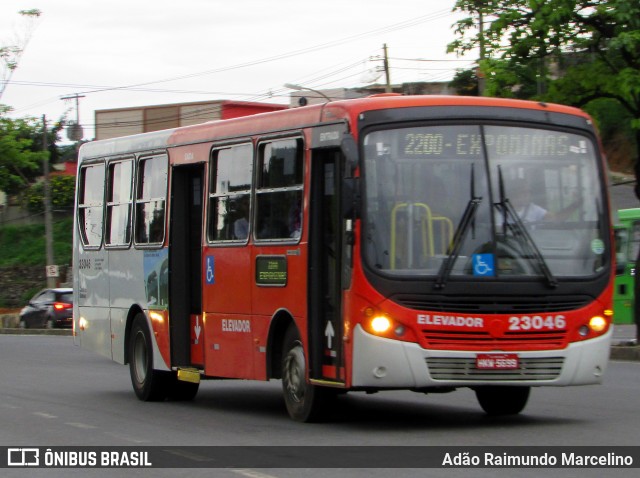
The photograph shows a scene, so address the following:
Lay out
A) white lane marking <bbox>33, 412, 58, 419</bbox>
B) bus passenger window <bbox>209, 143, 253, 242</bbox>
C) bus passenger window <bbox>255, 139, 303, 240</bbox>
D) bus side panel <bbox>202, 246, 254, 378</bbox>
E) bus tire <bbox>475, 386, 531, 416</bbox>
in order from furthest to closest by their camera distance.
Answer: white lane marking <bbox>33, 412, 58, 419</bbox> < bus passenger window <bbox>209, 143, 253, 242</bbox> < bus side panel <bbox>202, 246, 254, 378</bbox> < bus tire <bbox>475, 386, 531, 416</bbox> < bus passenger window <bbox>255, 139, 303, 240</bbox>

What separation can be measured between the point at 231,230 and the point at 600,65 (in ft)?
35.0

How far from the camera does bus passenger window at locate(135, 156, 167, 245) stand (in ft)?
51.9

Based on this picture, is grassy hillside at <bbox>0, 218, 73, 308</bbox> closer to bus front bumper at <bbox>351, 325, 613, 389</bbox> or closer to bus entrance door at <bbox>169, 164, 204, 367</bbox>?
bus entrance door at <bbox>169, 164, 204, 367</bbox>

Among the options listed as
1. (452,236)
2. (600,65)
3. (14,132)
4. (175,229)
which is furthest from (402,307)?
(14,132)

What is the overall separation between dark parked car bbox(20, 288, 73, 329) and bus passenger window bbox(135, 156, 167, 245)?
25.2 m

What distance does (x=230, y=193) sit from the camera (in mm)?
14008

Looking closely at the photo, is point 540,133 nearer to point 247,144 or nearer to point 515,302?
point 515,302

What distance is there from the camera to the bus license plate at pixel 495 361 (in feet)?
36.9

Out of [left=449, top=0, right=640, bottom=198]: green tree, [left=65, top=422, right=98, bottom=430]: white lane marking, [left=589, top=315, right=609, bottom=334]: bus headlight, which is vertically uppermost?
[left=449, top=0, right=640, bottom=198]: green tree

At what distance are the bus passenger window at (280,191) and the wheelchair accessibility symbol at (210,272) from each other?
121 cm

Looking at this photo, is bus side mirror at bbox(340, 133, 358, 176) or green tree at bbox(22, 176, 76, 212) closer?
bus side mirror at bbox(340, 133, 358, 176)

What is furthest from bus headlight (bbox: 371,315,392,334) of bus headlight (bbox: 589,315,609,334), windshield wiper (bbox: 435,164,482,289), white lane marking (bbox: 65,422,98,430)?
white lane marking (bbox: 65,422,98,430)

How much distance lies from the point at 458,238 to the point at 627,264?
1784cm
